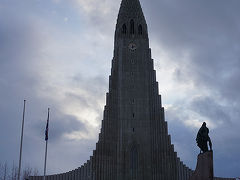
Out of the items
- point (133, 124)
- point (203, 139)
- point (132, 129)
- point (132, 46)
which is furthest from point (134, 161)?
point (203, 139)

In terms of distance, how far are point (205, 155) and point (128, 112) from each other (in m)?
31.2

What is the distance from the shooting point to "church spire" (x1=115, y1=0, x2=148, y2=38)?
6178 centimetres

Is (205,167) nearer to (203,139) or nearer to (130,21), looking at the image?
(203,139)

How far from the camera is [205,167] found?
24797 millimetres

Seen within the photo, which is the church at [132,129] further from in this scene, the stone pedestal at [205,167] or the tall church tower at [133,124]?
the stone pedestal at [205,167]

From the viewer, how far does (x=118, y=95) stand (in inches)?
2243

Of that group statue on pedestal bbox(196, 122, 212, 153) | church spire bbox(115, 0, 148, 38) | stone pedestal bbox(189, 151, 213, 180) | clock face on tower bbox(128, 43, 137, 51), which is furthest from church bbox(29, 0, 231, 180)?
stone pedestal bbox(189, 151, 213, 180)

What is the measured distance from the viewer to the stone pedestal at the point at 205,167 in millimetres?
24359

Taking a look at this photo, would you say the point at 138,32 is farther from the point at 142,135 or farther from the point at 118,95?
the point at 142,135

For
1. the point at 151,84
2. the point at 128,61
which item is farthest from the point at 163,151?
the point at 128,61

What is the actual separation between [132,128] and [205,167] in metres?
30.5

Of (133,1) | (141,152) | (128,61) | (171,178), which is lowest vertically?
(171,178)

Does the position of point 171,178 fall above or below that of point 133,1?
below

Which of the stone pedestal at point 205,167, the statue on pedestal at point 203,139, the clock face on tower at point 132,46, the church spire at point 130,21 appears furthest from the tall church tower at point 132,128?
the stone pedestal at point 205,167
